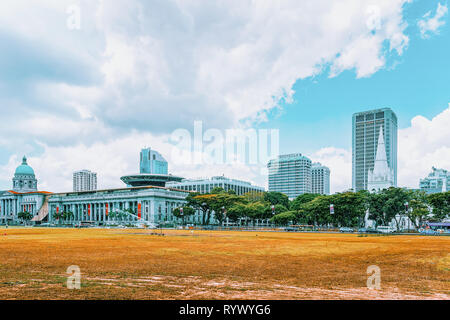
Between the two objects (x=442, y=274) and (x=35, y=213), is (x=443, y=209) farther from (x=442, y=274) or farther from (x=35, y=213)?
(x=35, y=213)

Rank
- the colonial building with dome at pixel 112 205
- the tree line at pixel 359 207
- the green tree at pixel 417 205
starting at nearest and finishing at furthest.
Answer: the tree line at pixel 359 207, the green tree at pixel 417 205, the colonial building with dome at pixel 112 205

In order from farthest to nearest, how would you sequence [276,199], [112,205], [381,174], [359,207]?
1. [112,205]
2. [276,199]
3. [381,174]
4. [359,207]

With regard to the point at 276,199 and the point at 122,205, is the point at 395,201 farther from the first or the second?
the point at 122,205

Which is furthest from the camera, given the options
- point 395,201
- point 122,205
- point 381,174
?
point 122,205

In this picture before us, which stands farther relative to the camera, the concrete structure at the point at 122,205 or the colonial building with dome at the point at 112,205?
the colonial building with dome at the point at 112,205

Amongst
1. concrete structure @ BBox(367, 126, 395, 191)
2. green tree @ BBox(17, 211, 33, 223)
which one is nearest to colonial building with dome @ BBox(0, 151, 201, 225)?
green tree @ BBox(17, 211, 33, 223)

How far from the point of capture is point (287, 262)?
21.7m

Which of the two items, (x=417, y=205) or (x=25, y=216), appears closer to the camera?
(x=417, y=205)

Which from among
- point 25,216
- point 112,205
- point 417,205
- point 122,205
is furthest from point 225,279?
point 25,216

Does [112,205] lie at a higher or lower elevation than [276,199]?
lower

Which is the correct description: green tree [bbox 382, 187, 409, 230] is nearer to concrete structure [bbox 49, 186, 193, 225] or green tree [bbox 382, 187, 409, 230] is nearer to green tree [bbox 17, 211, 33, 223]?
concrete structure [bbox 49, 186, 193, 225]

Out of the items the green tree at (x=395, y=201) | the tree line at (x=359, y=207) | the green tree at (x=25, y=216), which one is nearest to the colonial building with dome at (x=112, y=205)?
the green tree at (x=25, y=216)

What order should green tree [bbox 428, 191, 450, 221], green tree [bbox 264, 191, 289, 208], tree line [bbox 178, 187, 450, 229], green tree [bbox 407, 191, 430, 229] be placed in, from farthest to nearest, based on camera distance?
green tree [bbox 264, 191, 289, 208], green tree [bbox 407, 191, 430, 229], tree line [bbox 178, 187, 450, 229], green tree [bbox 428, 191, 450, 221]

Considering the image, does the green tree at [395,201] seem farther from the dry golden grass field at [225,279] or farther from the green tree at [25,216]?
the green tree at [25,216]
